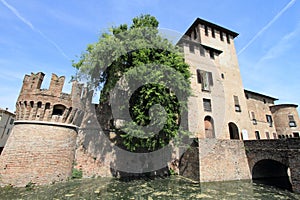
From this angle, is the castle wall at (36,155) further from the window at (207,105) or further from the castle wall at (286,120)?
the castle wall at (286,120)

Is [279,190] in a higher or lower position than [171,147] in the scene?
lower

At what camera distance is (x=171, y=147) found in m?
16.2

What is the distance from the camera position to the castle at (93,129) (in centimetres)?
1073

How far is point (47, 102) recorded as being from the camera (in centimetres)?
1152

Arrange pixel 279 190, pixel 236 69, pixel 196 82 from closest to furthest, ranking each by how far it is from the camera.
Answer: pixel 279 190 → pixel 196 82 → pixel 236 69

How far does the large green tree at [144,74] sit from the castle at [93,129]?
3015mm

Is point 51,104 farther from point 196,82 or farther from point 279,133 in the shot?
point 279,133

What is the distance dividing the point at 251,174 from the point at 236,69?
47.7 feet

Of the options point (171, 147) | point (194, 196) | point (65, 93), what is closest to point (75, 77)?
point (65, 93)

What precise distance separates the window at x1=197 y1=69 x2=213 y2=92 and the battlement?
13654 millimetres

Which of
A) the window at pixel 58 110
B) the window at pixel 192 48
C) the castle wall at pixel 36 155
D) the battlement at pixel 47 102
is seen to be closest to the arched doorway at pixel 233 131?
the window at pixel 192 48

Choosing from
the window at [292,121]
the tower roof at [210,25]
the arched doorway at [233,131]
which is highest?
the tower roof at [210,25]

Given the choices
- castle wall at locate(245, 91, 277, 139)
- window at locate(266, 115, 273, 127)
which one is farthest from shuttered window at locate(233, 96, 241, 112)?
window at locate(266, 115, 273, 127)

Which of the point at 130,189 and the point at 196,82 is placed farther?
the point at 196,82
